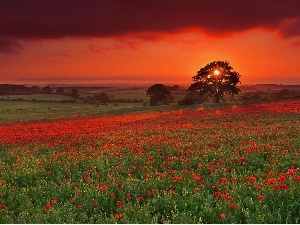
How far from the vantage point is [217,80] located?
76375mm

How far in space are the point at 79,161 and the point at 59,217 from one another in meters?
6.12

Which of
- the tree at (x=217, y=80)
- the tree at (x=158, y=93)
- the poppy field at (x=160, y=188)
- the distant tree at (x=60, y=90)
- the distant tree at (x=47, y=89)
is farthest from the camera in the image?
the distant tree at (x=47, y=89)

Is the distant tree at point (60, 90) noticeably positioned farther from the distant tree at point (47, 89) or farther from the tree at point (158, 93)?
the tree at point (158, 93)

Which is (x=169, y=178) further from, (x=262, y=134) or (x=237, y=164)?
(x=262, y=134)

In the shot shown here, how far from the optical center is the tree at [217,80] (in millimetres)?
75875

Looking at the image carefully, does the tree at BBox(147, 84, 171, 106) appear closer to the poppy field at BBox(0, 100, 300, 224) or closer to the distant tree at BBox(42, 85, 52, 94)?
the distant tree at BBox(42, 85, 52, 94)

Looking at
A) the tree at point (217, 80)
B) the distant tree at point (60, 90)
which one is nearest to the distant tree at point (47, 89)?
the distant tree at point (60, 90)

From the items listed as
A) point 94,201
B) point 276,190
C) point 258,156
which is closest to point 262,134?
point 258,156

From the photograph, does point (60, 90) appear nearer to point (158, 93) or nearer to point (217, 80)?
point (158, 93)

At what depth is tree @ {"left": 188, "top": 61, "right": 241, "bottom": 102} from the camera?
249 feet

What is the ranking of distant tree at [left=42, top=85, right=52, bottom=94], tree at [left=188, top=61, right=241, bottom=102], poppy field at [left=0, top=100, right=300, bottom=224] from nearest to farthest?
1. poppy field at [left=0, top=100, right=300, bottom=224]
2. tree at [left=188, top=61, right=241, bottom=102]
3. distant tree at [left=42, top=85, right=52, bottom=94]

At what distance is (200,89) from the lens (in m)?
77.4

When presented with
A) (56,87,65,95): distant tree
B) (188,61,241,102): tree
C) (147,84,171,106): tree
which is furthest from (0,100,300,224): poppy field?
(56,87,65,95): distant tree

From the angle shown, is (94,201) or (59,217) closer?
(59,217)
